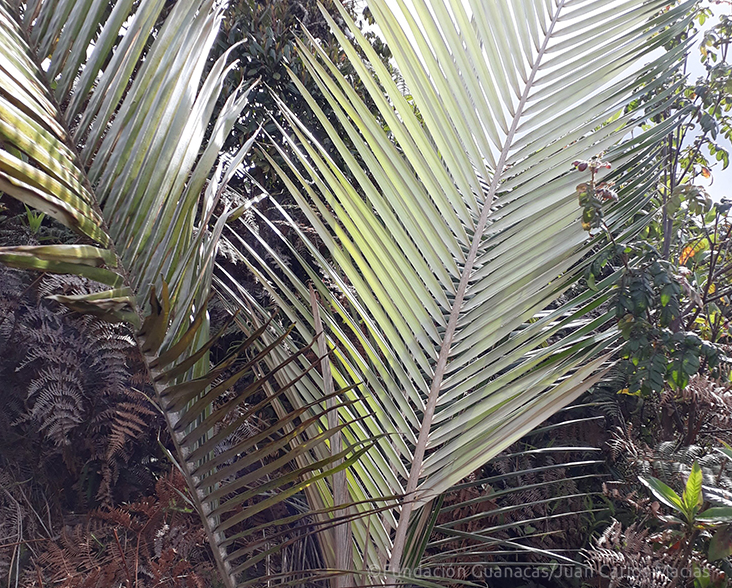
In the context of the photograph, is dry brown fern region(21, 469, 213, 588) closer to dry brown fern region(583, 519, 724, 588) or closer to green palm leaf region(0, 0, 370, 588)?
green palm leaf region(0, 0, 370, 588)

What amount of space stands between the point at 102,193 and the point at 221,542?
59cm

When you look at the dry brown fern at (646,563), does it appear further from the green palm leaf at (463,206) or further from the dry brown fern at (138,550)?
the dry brown fern at (138,550)

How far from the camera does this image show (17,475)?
170 centimetres

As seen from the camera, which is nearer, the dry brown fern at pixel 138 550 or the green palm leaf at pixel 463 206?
the green palm leaf at pixel 463 206

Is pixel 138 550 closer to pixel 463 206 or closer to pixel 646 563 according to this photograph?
pixel 463 206

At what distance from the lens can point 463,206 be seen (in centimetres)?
106

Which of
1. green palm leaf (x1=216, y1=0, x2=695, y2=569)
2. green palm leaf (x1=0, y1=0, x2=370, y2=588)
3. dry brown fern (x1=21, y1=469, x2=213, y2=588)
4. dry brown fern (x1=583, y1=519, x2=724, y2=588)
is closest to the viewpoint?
green palm leaf (x1=0, y1=0, x2=370, y2=588)

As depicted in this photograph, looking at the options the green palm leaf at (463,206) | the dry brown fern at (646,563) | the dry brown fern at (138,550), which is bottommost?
the dry brown fern at (646,563)

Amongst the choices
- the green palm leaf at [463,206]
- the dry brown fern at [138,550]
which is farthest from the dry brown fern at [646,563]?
the dry brown fern at [138,550]

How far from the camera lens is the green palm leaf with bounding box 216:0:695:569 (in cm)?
97

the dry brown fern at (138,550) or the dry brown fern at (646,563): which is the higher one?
the dry brown fern at (138,550)

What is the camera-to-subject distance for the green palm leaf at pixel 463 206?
974 mm

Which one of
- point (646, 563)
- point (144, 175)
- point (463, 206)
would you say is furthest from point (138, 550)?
point (646, 563)

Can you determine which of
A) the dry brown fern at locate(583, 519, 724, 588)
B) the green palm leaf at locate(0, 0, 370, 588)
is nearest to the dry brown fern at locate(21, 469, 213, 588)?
the green palm leaf at locate(0, 0, 370, 588)
